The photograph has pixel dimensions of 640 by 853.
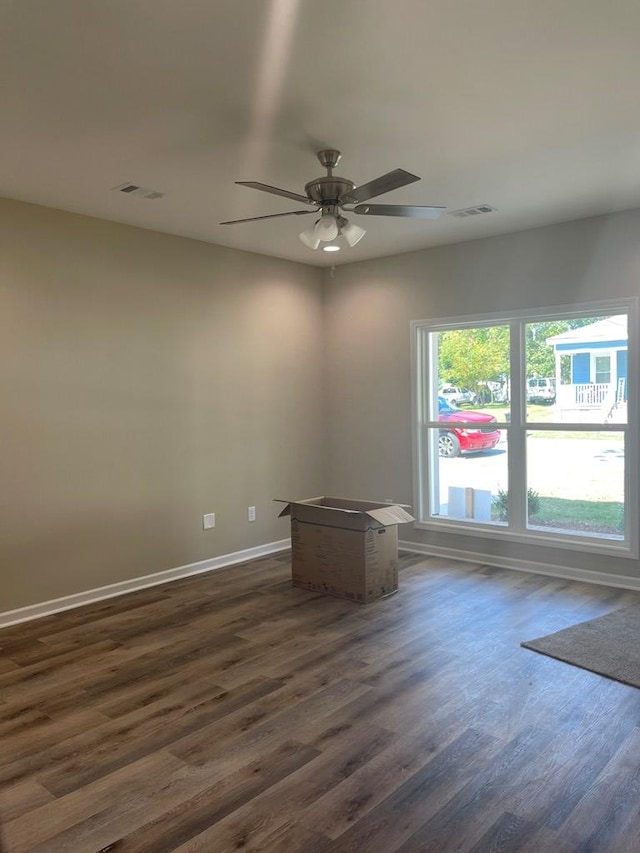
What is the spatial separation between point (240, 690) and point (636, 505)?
10.2 ft

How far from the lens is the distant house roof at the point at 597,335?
457 cm

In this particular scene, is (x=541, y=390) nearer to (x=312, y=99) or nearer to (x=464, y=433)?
(x=464, y=433)

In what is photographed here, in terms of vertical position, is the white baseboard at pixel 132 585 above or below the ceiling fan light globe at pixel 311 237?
below

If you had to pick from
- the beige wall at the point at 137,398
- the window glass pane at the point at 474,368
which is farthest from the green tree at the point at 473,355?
the beige wall at the point at 137,398

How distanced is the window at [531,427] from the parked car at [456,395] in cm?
1

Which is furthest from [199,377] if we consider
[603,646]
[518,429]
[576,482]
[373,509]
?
[603,646]

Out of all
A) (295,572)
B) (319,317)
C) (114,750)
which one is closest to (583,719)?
(114,750)

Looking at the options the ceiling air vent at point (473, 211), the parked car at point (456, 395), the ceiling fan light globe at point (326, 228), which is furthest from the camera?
the parked car at point (456, 395)

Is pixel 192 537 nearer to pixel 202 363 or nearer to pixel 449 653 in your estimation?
pixel 202 363

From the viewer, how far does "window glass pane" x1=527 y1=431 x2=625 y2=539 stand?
467 cm

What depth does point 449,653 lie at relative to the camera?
3.45 meters

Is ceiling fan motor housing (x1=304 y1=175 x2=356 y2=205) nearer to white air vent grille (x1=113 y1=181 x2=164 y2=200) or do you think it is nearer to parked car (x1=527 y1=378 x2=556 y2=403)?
white air vent grille (x1=113 y1=181 x2=164 y2=200)

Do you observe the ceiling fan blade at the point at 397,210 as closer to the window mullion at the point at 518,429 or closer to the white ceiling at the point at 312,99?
the white ceiling at the point at 312,99

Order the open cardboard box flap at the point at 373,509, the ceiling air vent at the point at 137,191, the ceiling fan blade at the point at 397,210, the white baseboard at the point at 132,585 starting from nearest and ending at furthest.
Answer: the ceiling fan blade at the point at 397,210 → the ceiling air vent at the point at 137,191 → the white baseboard at the point at 132,585 → the open cardboard box flap at the point at 373,509
